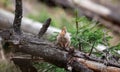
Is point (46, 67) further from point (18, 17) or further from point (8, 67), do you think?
point (18, 17)

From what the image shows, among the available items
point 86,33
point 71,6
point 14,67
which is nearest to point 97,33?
point 86,33

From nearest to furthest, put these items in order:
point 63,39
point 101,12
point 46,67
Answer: point 63,39 < point 46,67 < point 101,12

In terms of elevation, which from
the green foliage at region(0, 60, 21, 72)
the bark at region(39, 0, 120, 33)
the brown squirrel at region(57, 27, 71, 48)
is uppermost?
the bark at region(39, 0, 120, 33)

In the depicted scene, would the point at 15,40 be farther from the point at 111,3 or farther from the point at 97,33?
the point at 111,3

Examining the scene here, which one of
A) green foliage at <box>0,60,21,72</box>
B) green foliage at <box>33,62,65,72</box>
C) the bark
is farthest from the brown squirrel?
the bark

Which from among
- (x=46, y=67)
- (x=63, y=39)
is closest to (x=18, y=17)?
(x=63, y=39)

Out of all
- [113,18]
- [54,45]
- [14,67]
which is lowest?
[14,67]

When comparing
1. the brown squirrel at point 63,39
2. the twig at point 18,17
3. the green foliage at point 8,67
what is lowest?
the green foliage at point 8,67

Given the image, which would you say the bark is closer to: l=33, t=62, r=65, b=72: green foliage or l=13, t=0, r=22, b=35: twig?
l=33, t=62, r=65, b=72: green foliage

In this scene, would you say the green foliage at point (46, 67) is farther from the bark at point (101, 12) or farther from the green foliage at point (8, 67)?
the bark at point (101, 12)

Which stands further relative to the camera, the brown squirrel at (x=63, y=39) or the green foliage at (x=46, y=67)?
the green foliage at (x=46, y=67)

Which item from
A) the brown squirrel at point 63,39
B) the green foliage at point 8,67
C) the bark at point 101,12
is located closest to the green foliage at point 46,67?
the green foliage at point 8,67
